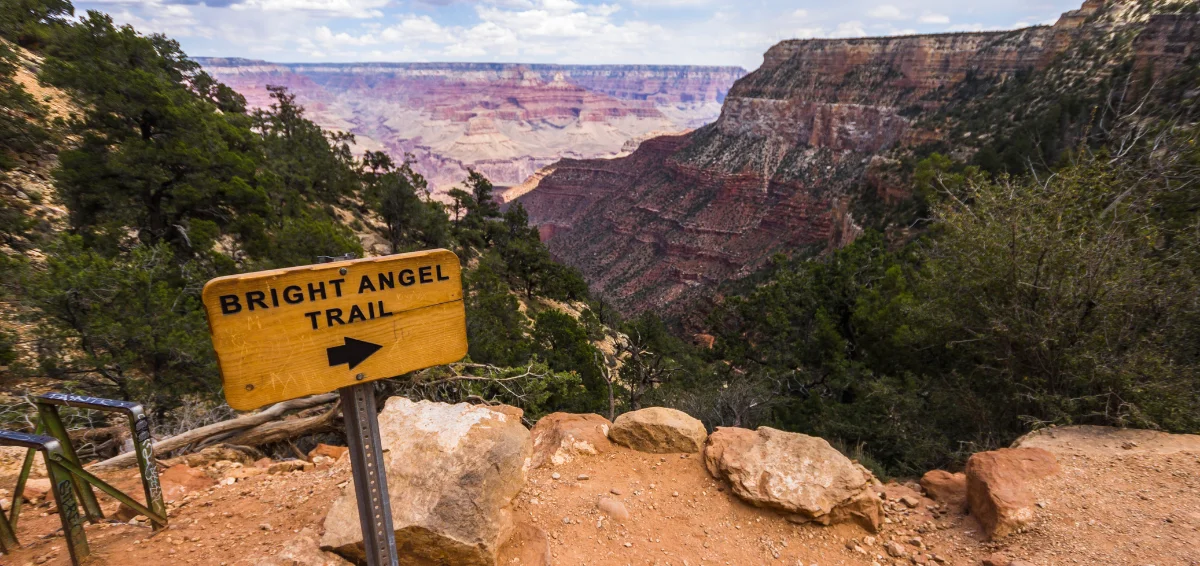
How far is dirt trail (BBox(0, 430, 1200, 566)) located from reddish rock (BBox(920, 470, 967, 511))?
0.16 metres

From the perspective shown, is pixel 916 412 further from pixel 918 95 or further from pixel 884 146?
pixel 918 95

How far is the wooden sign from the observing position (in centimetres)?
213

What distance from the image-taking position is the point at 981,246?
821 cm

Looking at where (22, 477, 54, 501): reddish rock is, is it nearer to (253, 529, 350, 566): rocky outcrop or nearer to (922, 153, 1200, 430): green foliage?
(253, 529, 350, 566): rocky outcrop

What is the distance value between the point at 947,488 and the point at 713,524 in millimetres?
2704

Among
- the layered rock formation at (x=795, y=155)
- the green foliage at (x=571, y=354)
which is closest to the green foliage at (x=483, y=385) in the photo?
the green foliage at (x=571, y=354)

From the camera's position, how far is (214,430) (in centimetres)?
589

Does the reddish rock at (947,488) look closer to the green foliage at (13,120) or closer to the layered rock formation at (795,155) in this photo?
the green foliage at (13,120)

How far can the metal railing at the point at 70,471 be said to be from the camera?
11.1ft

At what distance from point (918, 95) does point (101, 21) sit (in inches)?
2382

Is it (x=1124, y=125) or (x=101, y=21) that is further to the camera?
(x=1124, y=125)

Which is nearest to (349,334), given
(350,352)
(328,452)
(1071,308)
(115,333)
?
(350,352)

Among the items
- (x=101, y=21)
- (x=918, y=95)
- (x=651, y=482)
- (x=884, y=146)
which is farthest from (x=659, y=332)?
(x=918, y=95)

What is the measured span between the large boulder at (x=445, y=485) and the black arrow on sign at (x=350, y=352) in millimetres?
2194
